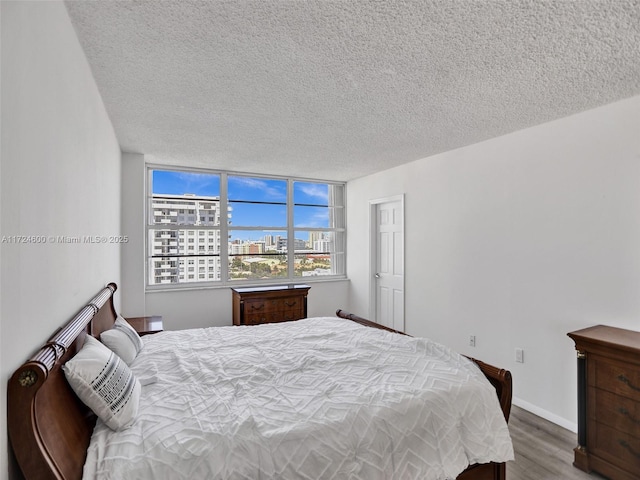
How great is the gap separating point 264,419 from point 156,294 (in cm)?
345

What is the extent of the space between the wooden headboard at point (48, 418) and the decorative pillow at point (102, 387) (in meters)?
0.04

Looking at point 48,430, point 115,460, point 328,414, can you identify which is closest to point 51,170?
point 48,430

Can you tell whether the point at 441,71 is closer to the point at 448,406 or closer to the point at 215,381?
the point at 448,406

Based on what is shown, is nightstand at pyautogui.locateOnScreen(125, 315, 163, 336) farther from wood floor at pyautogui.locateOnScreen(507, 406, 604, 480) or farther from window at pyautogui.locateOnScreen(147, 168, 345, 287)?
wood floor at pyautogui.locateOnScreen(507, 406, 604, 480)

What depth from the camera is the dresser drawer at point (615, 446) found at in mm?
1980

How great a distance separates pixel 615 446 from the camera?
2064mm

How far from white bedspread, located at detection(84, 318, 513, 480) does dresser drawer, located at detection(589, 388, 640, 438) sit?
924 mm

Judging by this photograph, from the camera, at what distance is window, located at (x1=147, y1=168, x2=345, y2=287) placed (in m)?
4.56

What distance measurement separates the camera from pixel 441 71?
2.00m

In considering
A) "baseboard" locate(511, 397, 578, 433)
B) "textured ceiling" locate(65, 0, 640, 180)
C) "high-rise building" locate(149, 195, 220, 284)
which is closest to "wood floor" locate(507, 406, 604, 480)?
"baseboard" locate(511, 397, 578, 433)

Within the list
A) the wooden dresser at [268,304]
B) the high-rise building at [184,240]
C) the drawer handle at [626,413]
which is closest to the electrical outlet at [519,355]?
the drawer handle at [626,413]

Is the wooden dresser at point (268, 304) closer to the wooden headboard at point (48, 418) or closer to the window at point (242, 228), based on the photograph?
the window at point (242, 228)

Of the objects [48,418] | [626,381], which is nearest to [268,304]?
[48,418]

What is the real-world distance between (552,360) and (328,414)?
2.30 metres
